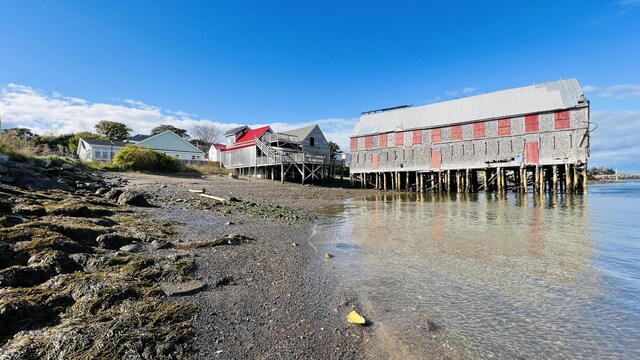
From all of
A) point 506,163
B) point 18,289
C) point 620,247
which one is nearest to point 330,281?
point 18,289

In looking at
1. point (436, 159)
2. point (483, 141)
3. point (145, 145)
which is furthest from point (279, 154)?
point (145, 145)

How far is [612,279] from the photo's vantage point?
226 inches

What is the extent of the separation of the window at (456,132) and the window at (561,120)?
771 centimetres

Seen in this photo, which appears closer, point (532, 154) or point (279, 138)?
point (532, 154)

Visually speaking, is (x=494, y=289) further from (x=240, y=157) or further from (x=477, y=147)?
(x=240, y=157)

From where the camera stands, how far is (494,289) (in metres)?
5.18

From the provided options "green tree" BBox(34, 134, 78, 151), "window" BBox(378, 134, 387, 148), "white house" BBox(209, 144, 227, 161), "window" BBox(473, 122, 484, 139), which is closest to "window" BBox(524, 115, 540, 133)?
"window" BBox(473, 122, 484, 139)

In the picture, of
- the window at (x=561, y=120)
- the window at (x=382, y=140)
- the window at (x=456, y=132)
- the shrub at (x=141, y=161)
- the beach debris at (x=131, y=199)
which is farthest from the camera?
the window at (x=382, y=140)

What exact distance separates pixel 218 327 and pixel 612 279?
703 centimetres

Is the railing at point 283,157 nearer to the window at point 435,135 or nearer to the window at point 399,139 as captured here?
the window at point 399,139

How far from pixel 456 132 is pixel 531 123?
646 centimetres

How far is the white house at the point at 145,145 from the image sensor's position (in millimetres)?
47781

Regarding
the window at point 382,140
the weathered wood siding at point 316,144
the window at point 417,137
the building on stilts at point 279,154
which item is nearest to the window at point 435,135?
the window at point 417,137

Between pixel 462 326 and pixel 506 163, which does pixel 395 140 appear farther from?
pixel 462 326
